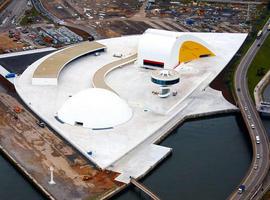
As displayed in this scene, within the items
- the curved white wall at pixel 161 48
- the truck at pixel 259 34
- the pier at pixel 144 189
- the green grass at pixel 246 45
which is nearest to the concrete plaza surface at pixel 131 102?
the pier at pixel 144 189

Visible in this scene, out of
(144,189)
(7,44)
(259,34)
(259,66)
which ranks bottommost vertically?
(7,44)

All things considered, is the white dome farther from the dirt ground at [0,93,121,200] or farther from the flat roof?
the flat roof

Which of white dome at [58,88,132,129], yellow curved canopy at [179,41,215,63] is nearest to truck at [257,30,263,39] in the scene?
yellow curved canopy at [179,41,215,63]

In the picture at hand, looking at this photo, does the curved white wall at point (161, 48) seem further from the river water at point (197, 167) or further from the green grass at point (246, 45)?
the river water at point (197, 167)

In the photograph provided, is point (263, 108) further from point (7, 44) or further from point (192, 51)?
point (7, 44)

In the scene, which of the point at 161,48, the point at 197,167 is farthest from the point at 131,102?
the point at 197,167

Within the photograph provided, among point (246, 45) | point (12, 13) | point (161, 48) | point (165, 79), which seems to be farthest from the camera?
point (12, 13)
